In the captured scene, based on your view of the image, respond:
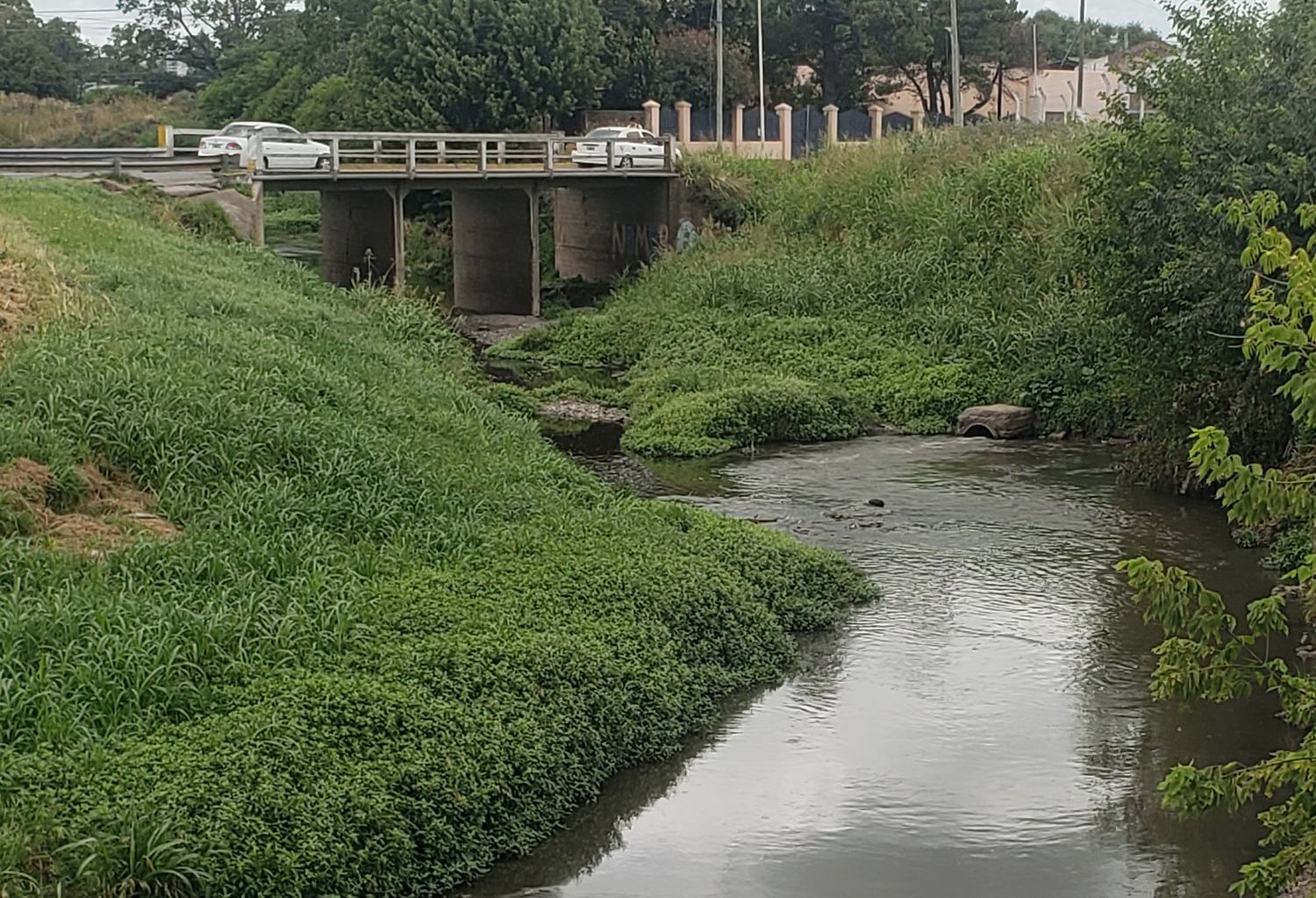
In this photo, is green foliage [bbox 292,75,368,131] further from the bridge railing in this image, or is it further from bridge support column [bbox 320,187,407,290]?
bridge support column [bbox 320,187,407,290]

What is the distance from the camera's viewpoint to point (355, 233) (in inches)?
1320

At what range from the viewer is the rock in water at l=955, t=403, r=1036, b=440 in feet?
67.6

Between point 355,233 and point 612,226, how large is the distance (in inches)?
239

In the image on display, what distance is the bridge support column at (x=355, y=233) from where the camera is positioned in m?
33.0

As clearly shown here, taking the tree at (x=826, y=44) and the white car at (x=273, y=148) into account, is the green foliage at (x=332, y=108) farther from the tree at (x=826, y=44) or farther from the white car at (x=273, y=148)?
the tree at (x=826, y=44)

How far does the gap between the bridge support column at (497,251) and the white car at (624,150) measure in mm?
1593

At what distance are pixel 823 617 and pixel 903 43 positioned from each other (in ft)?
141

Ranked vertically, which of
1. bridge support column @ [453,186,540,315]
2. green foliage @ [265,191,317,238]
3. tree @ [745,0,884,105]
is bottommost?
bridge support column @ [453,186,540,315]

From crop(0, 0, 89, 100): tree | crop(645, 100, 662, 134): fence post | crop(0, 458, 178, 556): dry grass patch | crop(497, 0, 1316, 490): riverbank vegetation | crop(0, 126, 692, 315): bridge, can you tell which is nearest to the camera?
crop(0, 458, 178, 556): dry grass patch

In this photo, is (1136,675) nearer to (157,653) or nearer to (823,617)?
(823,617)

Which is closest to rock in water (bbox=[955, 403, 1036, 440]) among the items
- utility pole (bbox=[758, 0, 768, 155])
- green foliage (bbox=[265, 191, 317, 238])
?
utility pole (bbox=[758, 0, 768, 155])

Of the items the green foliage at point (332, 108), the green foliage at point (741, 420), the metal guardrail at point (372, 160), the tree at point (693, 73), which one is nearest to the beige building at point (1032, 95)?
the tree at point (693, 73)

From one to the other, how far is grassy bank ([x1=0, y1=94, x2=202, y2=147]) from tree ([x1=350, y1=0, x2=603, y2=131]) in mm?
19066

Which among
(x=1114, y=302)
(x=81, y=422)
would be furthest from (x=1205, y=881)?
(x=1114, y=302)
